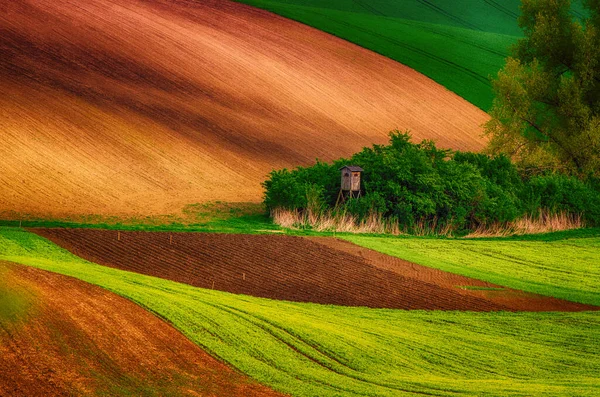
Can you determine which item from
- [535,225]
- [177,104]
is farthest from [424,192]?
[177,104]

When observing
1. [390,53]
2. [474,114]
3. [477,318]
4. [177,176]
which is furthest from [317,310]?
[390,53]

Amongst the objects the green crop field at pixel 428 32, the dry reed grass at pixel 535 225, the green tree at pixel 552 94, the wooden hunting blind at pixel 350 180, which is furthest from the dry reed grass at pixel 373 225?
the green crop field at pixel 428 32

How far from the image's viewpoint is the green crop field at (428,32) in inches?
2741

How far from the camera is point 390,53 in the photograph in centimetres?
7031

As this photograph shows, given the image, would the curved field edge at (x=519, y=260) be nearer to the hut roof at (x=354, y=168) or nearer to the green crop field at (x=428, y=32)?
the hut roof at (x=354, y=168)

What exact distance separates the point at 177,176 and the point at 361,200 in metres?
10.1

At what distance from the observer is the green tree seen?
4353 cm

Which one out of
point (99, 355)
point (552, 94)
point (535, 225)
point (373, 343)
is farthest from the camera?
point (552, 94)

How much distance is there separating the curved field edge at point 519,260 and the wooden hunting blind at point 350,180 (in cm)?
327

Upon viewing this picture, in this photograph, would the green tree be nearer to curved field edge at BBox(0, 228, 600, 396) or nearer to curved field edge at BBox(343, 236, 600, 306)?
curved field edge at BBox(343, 236, 600, 306)

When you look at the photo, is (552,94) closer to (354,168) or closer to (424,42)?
(354,168)

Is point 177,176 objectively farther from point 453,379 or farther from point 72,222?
point 453,379

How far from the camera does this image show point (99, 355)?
1296 centimetres

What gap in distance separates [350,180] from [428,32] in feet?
160
